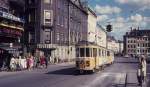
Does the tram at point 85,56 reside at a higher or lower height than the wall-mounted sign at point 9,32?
lower

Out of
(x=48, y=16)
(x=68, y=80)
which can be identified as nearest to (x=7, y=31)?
(x=68, y=80)

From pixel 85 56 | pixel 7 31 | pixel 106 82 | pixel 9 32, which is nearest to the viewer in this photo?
pixel 106 82

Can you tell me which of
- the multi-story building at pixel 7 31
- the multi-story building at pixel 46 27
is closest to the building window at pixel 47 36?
the multi-story building at pixel 46 27

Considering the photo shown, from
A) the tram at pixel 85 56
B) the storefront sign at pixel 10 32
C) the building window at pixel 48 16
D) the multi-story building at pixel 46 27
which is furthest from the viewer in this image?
the building window at pixel 48 16

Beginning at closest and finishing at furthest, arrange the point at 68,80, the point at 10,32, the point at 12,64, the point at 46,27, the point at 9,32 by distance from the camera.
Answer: the point at 68,80
the point at 12,64
the point at 9,32
the point at 10,32
the point at 46,27

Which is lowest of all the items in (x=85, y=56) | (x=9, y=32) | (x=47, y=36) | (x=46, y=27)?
(x=85, y=56)

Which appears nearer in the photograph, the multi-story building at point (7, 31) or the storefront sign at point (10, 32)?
the multi-story building at point (7, 31)

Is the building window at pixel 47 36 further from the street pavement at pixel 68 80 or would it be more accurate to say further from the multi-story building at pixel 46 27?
the street pavement at pixel 68 80

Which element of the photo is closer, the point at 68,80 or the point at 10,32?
the point at 68,80

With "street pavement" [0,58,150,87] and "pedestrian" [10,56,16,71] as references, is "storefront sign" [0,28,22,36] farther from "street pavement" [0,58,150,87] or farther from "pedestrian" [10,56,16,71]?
"street pavement" [0,58,150,87]

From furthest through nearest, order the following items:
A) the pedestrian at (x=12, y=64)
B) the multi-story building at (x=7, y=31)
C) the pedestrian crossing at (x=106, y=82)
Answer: the multi-story building at (x=7, y=31)
the pedestrian at (x=12, y=64)
the pedestrian crossing at (x=106, y=82)

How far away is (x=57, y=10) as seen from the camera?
81125mm

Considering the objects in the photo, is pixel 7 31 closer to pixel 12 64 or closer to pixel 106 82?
pixel 12 64

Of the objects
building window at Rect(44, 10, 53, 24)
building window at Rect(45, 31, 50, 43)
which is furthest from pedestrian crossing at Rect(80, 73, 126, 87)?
building window at Rect(44, 10, 53, 24)
